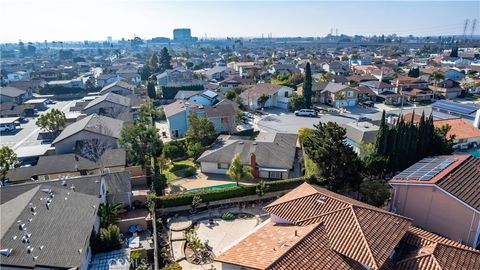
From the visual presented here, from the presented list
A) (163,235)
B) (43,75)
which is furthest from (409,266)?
(43,75)

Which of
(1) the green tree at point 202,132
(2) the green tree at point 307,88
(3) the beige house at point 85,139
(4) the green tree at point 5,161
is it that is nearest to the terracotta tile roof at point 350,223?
(1) the green tree at point 202,132

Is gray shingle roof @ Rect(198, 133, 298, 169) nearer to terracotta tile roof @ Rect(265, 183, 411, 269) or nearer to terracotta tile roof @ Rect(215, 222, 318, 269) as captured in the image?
terracotta tile roof @ Rect(265, 183, 411, 269)

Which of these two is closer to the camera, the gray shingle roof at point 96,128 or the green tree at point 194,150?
the gray shingle roof at point 96,128

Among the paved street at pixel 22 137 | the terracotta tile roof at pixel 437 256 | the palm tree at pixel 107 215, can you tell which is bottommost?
the paved street at pixel 22 137

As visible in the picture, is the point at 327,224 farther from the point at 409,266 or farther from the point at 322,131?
the point at 322,131

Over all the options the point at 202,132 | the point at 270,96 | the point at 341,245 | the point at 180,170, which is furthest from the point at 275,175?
the point at 270,96

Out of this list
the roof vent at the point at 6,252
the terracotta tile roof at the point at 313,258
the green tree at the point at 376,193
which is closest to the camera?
the terracotta tile roof at the point at 313,258

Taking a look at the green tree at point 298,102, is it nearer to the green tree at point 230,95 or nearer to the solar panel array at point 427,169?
the green tree at point 230,95
